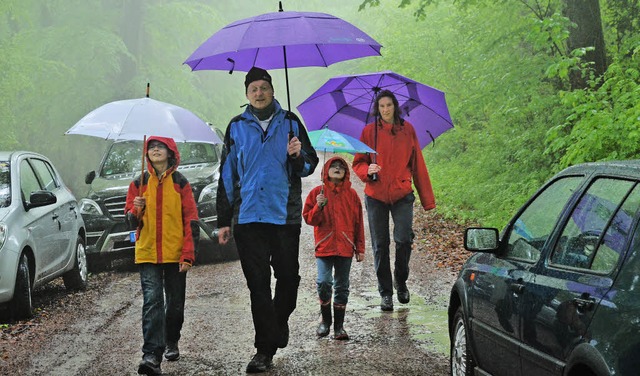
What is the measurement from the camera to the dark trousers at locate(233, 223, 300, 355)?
23.1 ft

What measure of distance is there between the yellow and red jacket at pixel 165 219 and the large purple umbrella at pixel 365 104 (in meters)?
2.76

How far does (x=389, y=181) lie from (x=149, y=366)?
356 cm

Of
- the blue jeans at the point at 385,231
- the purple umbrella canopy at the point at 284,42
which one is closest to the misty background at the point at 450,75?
the blue jeans at the point at 385,231

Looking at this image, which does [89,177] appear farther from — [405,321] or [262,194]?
[262,194]

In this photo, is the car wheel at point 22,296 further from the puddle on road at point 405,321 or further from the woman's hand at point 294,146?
the woman's hand at point 294,146

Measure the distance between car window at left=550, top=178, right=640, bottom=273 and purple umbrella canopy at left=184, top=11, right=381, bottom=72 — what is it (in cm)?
300

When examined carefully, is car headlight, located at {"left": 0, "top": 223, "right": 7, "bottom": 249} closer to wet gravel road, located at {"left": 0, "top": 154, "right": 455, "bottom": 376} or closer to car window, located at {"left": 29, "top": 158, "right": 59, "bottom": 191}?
wet gravel road, located at {"left": 0, "top": 154, "right": 455, "bottom": 376}

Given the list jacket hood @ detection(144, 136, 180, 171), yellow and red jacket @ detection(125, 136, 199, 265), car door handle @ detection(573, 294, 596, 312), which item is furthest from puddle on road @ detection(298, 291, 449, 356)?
car door handle @ detection(573, 294, 596, 312)

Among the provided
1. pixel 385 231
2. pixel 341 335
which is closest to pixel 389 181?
pixel 385 231

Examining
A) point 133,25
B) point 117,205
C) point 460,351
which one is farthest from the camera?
point 133,25

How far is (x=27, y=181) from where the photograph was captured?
36.4ft

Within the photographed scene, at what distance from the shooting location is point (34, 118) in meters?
30.5

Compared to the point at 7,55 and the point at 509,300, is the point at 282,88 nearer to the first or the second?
the point at 7,55

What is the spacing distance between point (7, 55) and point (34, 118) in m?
3.76
